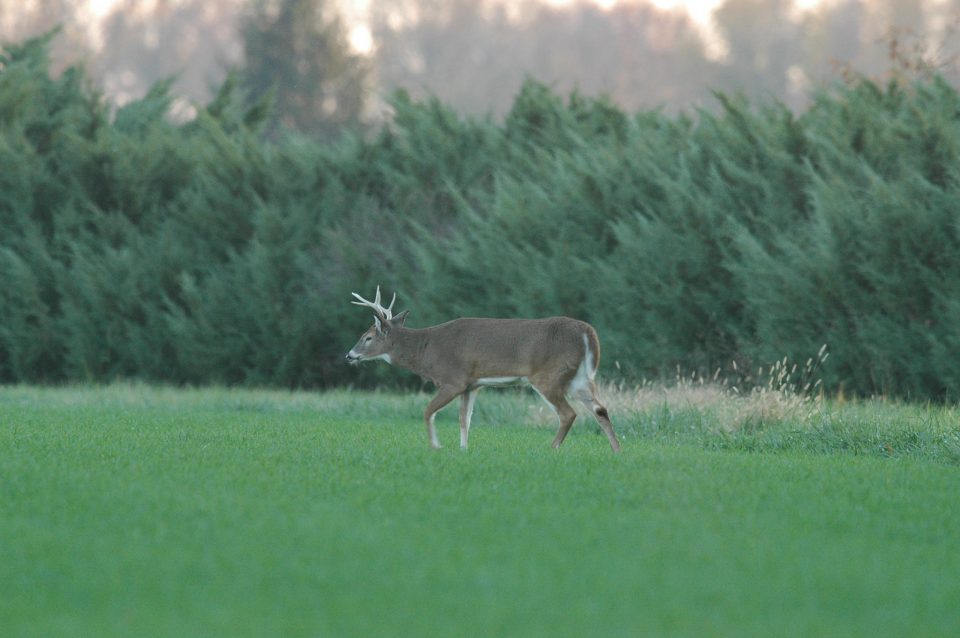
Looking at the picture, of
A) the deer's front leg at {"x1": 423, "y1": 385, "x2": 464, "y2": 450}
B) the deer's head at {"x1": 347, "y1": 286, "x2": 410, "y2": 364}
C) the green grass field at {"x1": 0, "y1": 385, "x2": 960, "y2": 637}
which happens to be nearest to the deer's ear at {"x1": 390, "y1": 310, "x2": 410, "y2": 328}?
the deer's head at {"x1": 347, "y1": 286, "x2": 410, "y2": 364}

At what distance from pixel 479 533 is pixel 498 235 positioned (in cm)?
1347

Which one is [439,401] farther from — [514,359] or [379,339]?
[379,339]

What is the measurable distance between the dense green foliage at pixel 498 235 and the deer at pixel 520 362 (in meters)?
6.31

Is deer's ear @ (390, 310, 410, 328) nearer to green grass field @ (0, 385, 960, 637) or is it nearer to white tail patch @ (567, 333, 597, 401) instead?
green grass field @ (0, 385, 960, 637)

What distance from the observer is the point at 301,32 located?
50.7 metres

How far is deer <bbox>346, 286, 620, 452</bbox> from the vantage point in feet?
37.9

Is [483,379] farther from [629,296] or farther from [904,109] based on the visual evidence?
[904,109]

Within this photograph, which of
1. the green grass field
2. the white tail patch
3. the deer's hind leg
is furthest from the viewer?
the deer's hind leg

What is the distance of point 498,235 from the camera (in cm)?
2088

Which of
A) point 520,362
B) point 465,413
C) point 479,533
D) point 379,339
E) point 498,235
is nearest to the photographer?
point 479,533

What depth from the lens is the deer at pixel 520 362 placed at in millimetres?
11547

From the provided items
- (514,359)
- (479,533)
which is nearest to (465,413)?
(514,359)

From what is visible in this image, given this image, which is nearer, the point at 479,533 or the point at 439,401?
the point at 479,533

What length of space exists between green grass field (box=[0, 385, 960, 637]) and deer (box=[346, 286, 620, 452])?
39 centimetres
